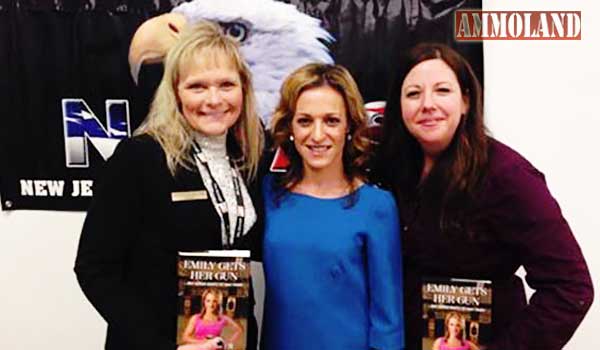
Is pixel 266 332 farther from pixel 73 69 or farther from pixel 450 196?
pixel 73 69

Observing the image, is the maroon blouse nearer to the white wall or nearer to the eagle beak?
the white wall

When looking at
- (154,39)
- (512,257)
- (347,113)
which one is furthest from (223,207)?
(154,39)

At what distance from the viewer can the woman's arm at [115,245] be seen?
1.13 m

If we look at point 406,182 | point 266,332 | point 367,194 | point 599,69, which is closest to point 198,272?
point 266,332

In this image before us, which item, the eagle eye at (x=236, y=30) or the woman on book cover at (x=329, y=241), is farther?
the eagle eye at (x=236, y=30)

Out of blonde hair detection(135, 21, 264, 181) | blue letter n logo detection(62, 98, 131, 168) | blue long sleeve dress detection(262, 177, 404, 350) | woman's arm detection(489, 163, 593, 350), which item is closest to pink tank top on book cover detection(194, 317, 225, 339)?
blue long sleeve dress detection(262, 177, 404, 350)

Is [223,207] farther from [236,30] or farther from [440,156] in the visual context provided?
[236,30]

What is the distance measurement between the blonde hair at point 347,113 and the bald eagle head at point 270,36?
0.43 m

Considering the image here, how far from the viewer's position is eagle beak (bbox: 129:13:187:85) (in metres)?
1.74

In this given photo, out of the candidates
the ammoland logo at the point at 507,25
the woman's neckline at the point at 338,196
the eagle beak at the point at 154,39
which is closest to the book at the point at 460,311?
the woman's neckline at the point at 338,196

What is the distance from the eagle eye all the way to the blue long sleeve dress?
72 centimetres

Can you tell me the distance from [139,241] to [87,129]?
766 mm

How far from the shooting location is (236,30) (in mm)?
1719

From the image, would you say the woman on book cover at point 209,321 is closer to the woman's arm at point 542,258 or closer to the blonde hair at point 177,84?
the blonde hair at point 177,84
